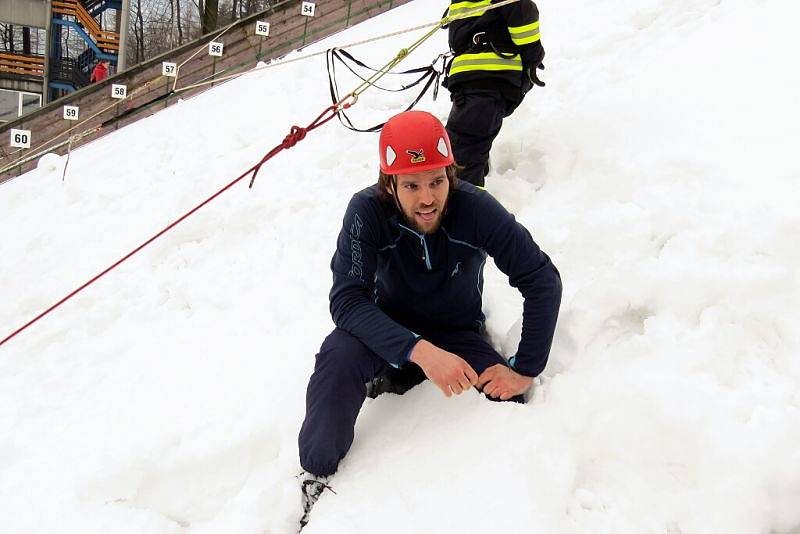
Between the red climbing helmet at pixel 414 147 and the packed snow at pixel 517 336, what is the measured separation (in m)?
0.86

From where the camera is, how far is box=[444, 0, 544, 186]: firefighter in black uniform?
297 centimetres

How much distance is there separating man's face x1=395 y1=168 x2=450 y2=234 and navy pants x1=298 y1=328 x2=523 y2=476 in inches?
19.8

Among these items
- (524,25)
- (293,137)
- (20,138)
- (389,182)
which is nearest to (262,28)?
(20,138)

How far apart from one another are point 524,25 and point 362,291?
1715 mm

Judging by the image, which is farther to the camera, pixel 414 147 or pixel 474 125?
pixel 474 125

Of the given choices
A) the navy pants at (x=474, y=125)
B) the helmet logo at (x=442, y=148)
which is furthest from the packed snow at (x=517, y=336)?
the helmet logo at (x=442, y=148)

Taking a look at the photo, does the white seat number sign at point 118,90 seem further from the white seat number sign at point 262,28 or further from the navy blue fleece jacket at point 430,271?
the navy blue fleece jacket at point 430,271

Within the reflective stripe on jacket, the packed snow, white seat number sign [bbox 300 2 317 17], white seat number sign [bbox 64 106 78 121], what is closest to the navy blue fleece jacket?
the packed snow

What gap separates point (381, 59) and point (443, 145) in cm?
570

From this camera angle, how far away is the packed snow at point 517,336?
1724mm

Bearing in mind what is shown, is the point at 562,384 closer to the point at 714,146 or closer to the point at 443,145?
the point at 443,145

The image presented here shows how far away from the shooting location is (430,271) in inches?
86.0

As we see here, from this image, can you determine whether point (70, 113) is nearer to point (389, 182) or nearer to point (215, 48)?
point (215, 48)

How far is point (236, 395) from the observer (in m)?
2.71
